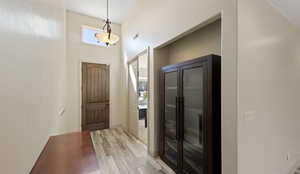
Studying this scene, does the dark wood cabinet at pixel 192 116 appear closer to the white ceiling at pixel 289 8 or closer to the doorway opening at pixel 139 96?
the doorway opening at pixel 139 96

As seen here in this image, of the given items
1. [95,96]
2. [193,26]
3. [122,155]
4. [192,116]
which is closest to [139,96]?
[122,155]

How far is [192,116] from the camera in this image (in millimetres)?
1886

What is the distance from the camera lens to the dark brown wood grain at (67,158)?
0.99m

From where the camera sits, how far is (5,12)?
1.97 feet

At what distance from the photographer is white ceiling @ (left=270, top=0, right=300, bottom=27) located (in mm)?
1809

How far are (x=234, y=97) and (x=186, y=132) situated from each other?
1.00m

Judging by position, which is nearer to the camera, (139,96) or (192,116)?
(192,116)

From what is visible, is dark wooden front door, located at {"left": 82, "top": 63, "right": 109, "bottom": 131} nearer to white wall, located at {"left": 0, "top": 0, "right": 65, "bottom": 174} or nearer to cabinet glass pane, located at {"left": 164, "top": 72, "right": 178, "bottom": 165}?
cabinet glass pane, located at {"left": 164, "top": 72, "right": 178, "bottom": 165}

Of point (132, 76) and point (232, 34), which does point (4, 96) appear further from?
point (132, 76)

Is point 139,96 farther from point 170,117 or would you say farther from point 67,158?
point 67,158

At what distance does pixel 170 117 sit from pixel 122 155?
154cm

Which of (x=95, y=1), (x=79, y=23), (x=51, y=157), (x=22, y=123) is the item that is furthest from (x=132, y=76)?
(x=22, y=123)

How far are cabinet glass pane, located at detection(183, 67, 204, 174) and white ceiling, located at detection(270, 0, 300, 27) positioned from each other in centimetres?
161

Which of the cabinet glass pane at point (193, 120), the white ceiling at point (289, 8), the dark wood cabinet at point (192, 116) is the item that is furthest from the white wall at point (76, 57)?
the white ceiling at point (289, 8)
